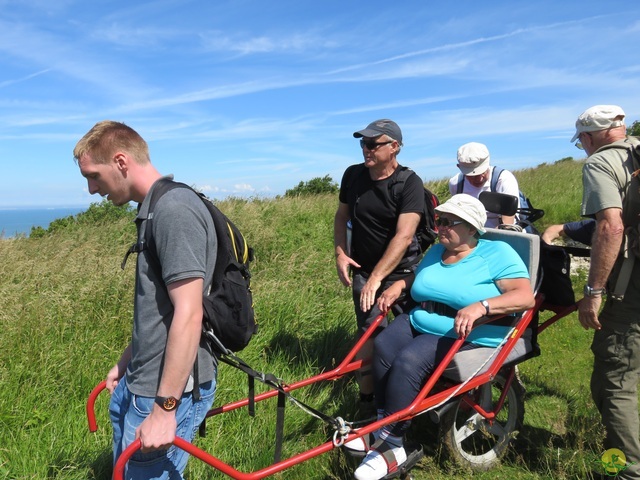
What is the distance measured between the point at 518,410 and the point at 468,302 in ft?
3.84

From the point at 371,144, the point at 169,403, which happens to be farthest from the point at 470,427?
the point at 169,403

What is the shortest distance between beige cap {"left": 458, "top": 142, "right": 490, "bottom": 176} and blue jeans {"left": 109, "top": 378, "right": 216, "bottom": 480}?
3273 millimetres

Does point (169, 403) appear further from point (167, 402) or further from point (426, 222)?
point (426, 222)

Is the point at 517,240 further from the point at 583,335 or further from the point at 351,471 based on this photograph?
the point at 583,335

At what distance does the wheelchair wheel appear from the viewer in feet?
12.6

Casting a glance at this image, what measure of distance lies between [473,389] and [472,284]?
0.87m

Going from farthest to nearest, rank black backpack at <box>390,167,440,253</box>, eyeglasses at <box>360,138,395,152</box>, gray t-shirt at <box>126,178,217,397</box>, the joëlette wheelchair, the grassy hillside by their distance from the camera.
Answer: black backpack at <box>390,167,440,253</box> < eyeglasses at <box>360,138,395,152</box> < the grassy hillside < the joëlette wheelchair < gray t-shirt at <box>126,178,217,397</box>

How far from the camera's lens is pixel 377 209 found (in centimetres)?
425

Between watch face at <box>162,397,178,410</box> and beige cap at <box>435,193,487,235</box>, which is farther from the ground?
beige cap at <box>435,193,487,235</box>

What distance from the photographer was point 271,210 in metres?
10.6

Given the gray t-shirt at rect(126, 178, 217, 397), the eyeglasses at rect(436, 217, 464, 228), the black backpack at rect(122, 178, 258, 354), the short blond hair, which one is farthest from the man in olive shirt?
the short blond hair

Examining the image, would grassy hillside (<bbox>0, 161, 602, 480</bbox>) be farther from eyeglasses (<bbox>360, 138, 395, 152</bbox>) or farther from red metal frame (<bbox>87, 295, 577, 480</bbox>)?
eyeglasses (<bbox>360, 138, 395, 152</bbox>)

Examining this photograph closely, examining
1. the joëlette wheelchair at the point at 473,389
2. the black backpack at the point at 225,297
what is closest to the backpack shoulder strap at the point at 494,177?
the joëlette wheelchair at the point at 473,389

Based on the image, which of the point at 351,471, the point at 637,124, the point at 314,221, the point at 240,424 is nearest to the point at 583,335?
the point at 351,471
